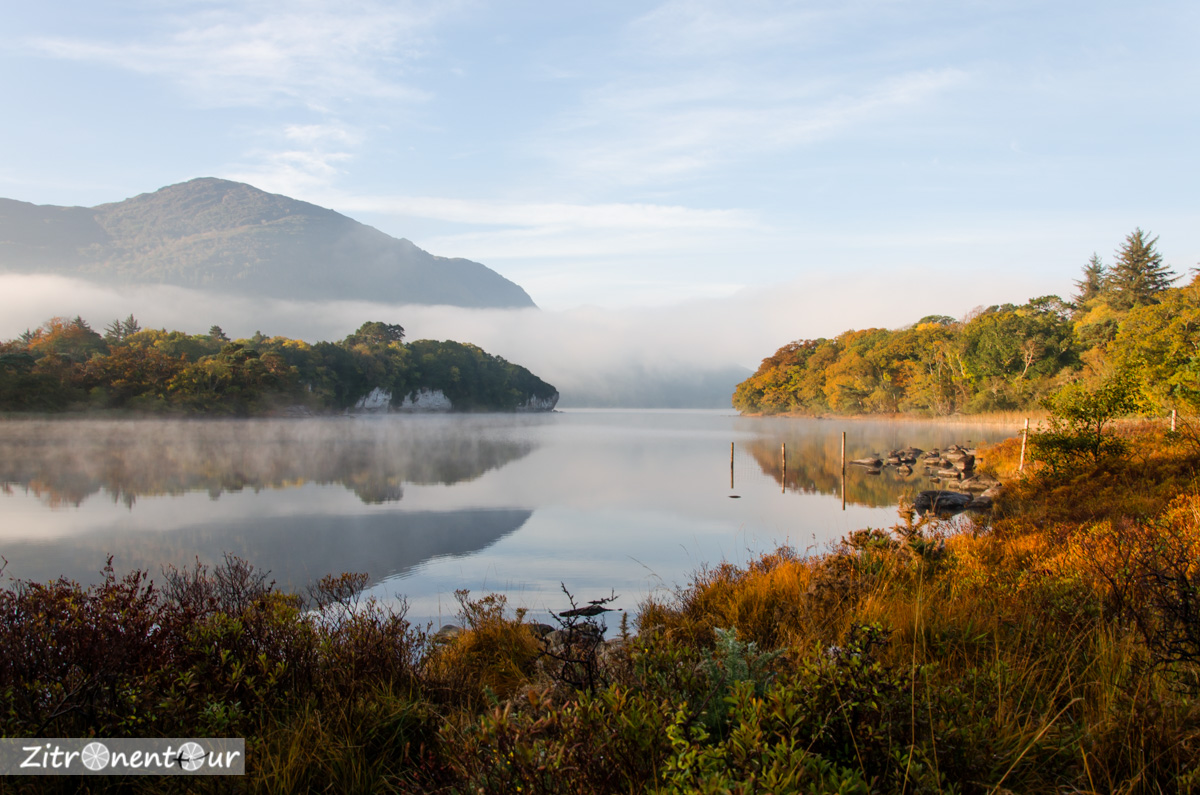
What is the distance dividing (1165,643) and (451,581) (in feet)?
26.4

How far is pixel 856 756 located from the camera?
6.63ft

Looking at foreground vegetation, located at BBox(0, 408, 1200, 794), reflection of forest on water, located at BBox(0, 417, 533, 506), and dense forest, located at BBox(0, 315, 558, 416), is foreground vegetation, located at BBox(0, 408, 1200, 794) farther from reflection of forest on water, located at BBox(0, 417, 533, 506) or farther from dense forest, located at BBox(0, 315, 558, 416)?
dense forest, located at BBox(0, 315, 558, 416)

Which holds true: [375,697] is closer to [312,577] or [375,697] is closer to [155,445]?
[312,577]

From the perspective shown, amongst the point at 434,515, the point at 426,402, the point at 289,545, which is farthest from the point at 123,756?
the point at 426,402

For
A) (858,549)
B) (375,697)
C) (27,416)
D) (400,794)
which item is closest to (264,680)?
(375,697)

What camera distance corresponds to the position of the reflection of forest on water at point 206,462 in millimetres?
19000

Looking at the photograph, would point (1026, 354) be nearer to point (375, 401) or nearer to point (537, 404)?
point (375, 401)

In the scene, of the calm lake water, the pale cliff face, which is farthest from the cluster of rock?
the pale cliff face

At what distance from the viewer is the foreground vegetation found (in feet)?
6.52

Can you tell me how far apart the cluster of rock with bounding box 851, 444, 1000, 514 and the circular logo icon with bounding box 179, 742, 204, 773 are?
12.2 metres

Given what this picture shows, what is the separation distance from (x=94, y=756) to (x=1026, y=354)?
206 feet

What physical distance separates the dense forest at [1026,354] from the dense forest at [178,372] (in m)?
66.2

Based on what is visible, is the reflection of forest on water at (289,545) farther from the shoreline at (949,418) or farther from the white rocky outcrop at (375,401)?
the white rocky outcrop at (375,401)

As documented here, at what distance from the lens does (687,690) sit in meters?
2.62
